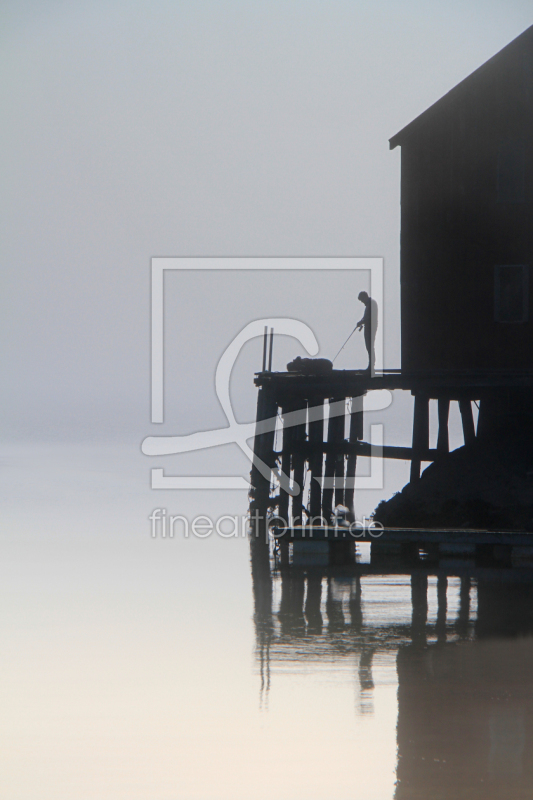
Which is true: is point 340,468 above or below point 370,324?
below

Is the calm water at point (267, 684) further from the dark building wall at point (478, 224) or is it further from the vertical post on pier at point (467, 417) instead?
the vertical post on pier at point (467, 417)

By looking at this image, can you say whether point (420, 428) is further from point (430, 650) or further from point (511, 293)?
point (430, 650)

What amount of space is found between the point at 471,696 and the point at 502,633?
272 centimetres

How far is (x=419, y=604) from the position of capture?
474 inches

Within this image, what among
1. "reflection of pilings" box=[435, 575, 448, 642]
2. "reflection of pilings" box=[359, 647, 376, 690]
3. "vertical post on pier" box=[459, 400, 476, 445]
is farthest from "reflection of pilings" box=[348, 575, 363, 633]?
"vertical post on pier" box=[459, 400, 476, 445]

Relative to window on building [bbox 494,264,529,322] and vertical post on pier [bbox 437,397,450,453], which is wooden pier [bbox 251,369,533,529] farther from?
window on building [bbox 494,264,529,322]

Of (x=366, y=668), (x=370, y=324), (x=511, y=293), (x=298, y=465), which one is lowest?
(x=366, y=668)

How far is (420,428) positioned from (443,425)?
1673mm

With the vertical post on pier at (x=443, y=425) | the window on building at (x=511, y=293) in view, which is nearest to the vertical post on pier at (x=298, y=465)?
the vertical post on pier at (x=443, y=425)

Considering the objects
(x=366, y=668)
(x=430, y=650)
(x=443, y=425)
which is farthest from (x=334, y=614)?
(x=443, y=425)

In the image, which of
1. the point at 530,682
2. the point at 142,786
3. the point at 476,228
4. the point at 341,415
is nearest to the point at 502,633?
the point at 530,682

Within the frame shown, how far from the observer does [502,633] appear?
407 inches

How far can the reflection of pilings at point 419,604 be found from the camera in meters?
10.4

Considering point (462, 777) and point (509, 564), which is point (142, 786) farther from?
point (509, 564)
